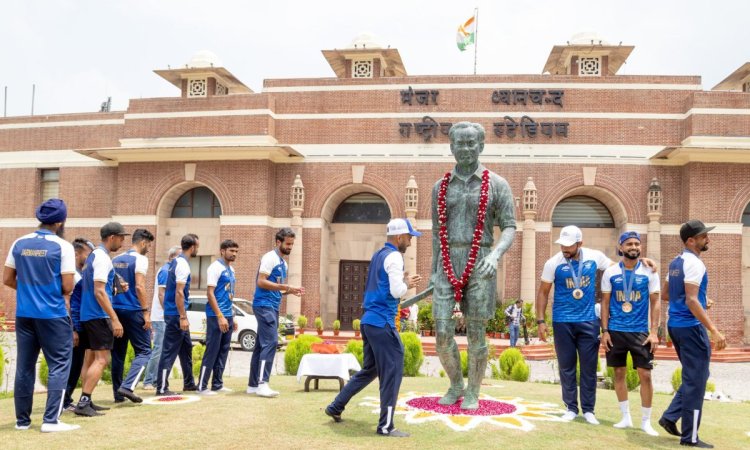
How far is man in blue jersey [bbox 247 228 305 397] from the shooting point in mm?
8797

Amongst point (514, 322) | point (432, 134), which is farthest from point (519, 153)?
point (514, 322)

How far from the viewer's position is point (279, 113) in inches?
1013

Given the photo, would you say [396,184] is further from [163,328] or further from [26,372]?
[26,372]

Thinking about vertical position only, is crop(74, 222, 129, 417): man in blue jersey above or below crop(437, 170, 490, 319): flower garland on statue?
below

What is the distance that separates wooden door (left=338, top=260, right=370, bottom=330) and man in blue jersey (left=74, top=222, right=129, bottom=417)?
18.8 metres

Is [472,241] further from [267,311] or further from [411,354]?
[411,354]

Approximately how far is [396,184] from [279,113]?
5.14 metres

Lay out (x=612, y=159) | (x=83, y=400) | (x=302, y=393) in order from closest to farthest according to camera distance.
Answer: (x=83, y=400), (x=302, y=393), (x=612, y=159)

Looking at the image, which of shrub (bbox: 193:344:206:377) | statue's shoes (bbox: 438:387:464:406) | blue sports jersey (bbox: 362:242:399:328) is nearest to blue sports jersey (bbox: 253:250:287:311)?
blue sports jersey (bbox: 362:242:399:328)

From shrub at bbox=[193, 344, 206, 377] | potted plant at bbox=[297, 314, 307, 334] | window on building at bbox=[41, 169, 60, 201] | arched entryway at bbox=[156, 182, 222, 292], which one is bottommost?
potted plant at bbox=[297, 314, 307, 334]

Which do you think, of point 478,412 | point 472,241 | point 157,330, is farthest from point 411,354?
point 472,241

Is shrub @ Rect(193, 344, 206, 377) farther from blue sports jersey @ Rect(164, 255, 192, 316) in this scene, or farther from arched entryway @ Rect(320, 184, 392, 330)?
arched entryway @ Rect(320, 184, 392, 330)

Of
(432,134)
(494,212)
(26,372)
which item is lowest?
(26,372)

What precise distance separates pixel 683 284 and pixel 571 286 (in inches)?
46.4
